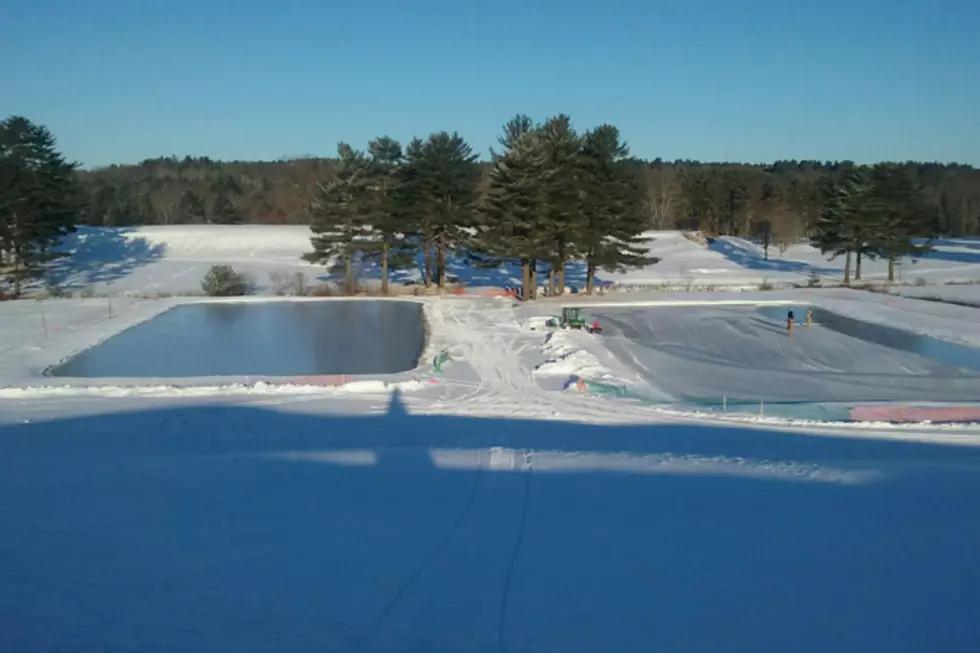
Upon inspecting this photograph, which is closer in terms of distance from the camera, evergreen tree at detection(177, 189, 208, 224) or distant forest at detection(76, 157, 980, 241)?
distant forest at detection(76, 157, 980, 241)

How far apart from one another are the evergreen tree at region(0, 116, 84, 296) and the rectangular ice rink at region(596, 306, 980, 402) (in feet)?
84.4

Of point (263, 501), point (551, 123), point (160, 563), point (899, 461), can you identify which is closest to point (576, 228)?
point (551, 123)

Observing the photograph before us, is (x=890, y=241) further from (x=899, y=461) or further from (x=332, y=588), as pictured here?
(x=332, y=588)

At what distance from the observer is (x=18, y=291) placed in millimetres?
36969

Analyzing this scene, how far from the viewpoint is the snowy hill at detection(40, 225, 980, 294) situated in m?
44.7

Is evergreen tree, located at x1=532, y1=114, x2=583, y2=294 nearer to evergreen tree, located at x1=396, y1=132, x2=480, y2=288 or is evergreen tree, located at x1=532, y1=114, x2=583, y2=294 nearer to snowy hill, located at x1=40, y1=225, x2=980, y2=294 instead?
evergreen tree, located at x1=396, y1=132, x2=480, y2=288

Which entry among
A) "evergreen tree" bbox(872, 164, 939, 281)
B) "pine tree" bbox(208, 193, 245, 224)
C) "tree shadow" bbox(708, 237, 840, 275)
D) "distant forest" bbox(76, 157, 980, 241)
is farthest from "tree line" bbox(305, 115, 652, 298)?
"pine tree" bbox(208, 193, 245, 224)

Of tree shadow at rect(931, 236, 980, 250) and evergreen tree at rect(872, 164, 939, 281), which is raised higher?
evergreen tree at rect(872, 164, 939, 281)

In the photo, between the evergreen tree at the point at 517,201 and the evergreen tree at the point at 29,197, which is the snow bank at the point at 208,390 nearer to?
the evergreen tree at the point at 517,201

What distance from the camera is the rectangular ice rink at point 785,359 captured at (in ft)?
61.4

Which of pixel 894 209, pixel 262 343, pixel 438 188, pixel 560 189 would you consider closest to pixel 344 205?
pixel 438 188

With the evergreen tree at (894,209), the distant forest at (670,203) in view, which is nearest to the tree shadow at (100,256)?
the distant forest at (670,203)

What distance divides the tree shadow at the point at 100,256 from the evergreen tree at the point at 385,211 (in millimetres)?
16428

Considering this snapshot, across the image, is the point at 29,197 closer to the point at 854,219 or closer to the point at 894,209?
the point at 854,219
